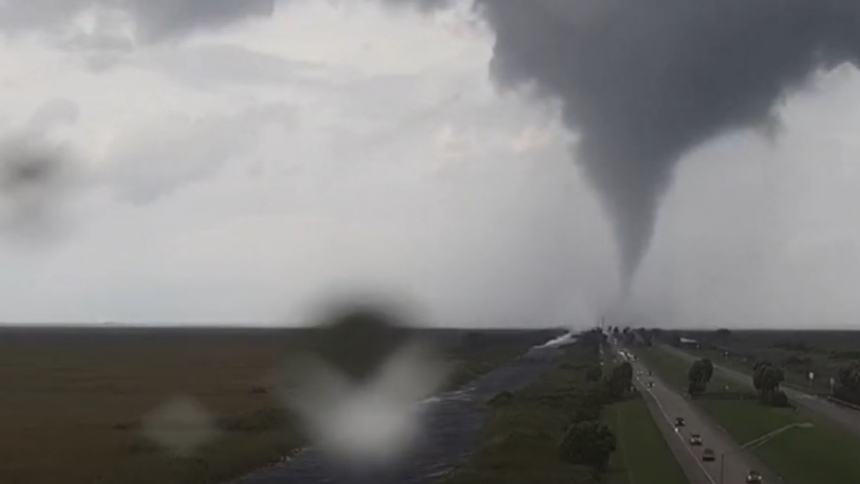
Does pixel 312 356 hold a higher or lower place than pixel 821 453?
higher

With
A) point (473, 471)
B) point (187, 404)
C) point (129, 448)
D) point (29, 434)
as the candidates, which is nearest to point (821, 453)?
point (473, 471)

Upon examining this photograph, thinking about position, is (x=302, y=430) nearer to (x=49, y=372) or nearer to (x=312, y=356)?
(x=312, y=356)

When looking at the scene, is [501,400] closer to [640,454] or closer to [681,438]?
[681,438]

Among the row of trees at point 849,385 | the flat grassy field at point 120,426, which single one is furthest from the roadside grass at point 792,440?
the flat grassy field at point 120,426

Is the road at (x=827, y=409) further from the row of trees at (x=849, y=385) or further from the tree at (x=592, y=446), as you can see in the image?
the tree at (x=592, y=446)

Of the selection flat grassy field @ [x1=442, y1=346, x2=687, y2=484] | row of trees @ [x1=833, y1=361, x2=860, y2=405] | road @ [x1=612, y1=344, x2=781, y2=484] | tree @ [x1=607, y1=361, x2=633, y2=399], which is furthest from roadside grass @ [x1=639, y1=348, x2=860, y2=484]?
row of trees @ [x1=833, y1=361, x2=860, y2=405]

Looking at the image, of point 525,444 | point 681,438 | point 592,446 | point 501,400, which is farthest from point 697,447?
point 501,400
